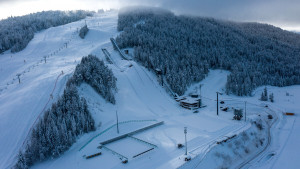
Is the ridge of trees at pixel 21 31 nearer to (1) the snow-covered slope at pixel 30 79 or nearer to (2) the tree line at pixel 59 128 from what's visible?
(1) the snow-covered slope at pixel 30 79

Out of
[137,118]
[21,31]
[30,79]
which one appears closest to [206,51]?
[137,118]

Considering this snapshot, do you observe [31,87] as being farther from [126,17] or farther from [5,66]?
[126,17]

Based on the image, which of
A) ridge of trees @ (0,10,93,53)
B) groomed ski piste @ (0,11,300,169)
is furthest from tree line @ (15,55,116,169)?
ridge of trees @ (0,10,93,53)

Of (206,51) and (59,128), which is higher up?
(206,51)

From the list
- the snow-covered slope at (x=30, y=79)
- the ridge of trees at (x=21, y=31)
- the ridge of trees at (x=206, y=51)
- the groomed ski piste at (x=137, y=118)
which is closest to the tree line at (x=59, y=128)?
the groomed ski piste at (x=137, y=118)

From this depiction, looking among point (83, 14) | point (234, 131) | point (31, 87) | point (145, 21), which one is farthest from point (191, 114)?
point (83, 14)

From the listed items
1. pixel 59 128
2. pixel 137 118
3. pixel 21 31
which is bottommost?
pixel 137 118

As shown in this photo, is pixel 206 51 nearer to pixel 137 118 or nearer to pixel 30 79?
pixel 137 118
